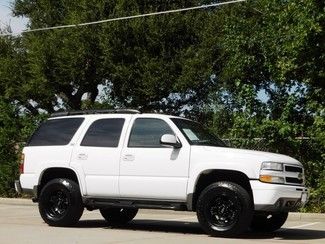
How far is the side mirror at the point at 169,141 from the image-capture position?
10984 millimetres

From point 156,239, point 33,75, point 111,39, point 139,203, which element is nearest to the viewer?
point 156,239

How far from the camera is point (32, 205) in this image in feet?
62.5

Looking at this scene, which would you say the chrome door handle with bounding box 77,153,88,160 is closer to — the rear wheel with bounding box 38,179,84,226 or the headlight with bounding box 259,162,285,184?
the rear wheel with bounding box 38,179,84,226

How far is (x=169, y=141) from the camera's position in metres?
11.0

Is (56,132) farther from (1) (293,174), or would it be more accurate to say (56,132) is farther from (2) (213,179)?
(1) (293,174)

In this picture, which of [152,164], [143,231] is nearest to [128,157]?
[152,164]

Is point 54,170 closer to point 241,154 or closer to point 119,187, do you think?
point 119,187

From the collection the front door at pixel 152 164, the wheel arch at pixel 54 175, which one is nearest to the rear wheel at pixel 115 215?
the wheel arch at pixel 54 175

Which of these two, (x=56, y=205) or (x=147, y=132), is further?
(x=56, y=205)

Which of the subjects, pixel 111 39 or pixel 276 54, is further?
pixel 111 39

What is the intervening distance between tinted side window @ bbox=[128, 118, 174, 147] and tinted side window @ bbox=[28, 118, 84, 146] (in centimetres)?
126

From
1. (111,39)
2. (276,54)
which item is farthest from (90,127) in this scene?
(111,39)

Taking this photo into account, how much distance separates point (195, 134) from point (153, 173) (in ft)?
3.64

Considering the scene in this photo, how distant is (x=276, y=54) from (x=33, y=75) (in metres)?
14.0
